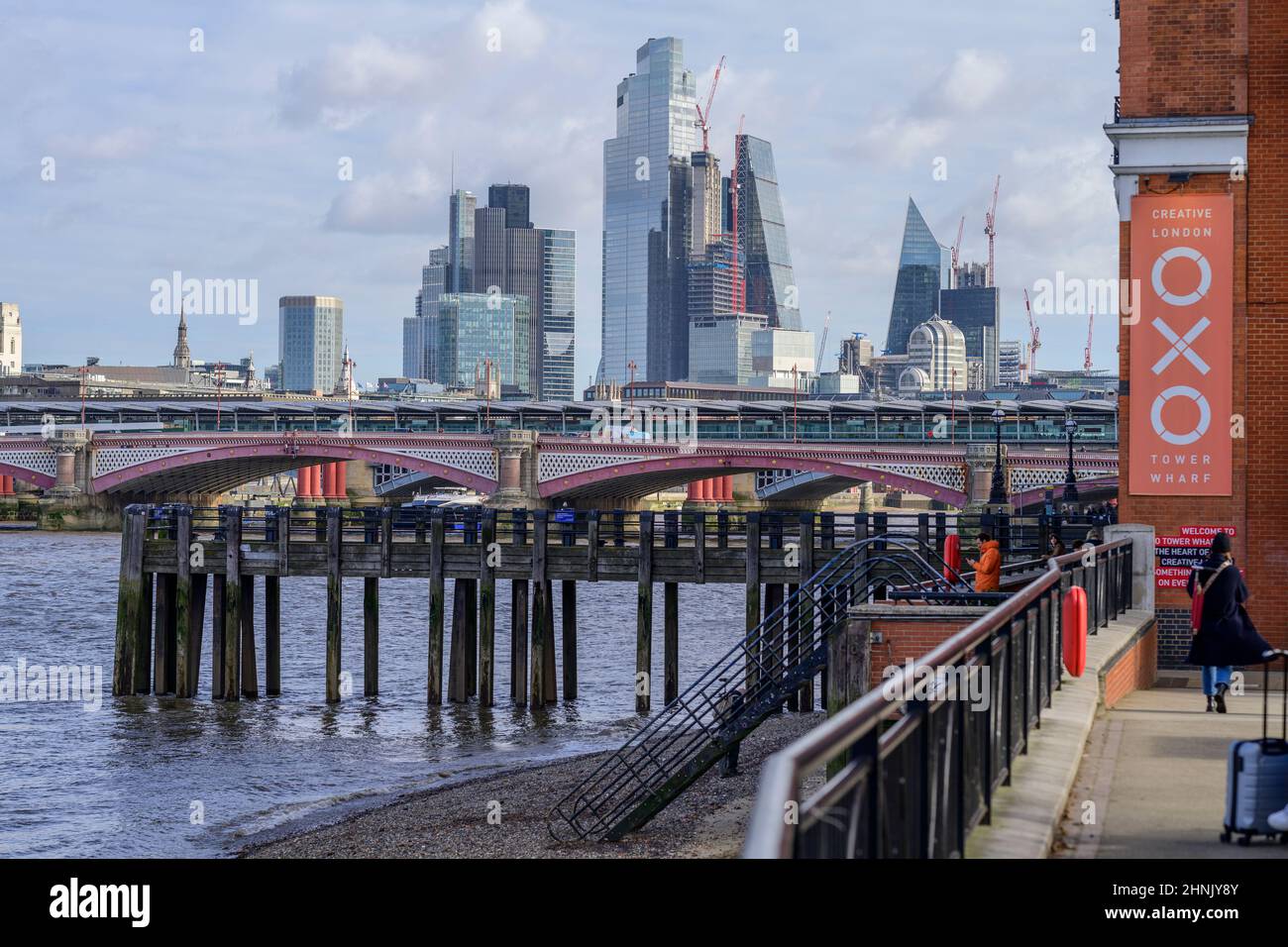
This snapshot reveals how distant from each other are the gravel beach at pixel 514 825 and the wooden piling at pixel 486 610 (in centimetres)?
710

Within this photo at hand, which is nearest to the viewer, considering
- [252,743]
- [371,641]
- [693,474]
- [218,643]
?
[252,743]

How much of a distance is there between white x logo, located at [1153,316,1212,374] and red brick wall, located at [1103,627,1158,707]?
11.6 ft

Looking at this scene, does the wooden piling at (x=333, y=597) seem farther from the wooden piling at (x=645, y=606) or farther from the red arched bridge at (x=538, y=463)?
the red arched bridge at (x=538, y=463)

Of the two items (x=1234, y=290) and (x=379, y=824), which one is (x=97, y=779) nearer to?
(x=379, y=824)

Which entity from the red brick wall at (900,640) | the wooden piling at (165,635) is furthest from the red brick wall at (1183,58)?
the wooden piling at (165,635)

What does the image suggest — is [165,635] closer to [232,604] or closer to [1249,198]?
[232,604]

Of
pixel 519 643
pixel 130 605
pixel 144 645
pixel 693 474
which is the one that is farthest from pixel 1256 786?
pixel 693 474

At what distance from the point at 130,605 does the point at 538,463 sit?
58.9 meters

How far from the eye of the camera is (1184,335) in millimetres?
22094

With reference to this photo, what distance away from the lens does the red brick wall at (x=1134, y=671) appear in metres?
17.0
